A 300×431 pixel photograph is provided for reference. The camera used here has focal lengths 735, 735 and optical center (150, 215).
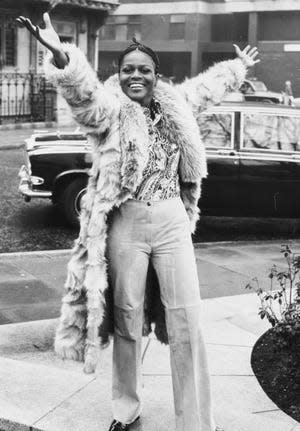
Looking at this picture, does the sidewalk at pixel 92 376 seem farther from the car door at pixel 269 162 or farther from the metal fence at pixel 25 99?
the metal fence at pixel 25 99

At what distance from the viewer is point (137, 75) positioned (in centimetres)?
367

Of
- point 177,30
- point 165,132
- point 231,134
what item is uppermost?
point 177,30

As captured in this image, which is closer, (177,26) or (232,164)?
(232,164)

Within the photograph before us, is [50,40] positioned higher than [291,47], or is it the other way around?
[291,47]

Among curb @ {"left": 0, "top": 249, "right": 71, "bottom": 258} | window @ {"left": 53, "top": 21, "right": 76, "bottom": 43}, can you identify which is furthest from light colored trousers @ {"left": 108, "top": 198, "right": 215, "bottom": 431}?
window @ {"left": 53, "top": 21, "right": 76, "bottom": 43}

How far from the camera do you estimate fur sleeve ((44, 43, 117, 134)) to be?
346cm

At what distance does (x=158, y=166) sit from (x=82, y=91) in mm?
535

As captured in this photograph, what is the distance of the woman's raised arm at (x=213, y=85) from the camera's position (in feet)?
13.8

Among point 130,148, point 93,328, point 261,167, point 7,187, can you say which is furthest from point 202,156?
point 7,187

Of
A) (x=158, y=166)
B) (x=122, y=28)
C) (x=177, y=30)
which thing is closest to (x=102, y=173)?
(x=158, y=166)

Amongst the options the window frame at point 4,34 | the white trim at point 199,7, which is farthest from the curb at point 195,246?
the white trim at point 199,7

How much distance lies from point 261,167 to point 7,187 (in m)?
4.69

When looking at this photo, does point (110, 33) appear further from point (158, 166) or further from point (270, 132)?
point (158, 166)

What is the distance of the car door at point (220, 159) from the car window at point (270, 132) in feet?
0.70
